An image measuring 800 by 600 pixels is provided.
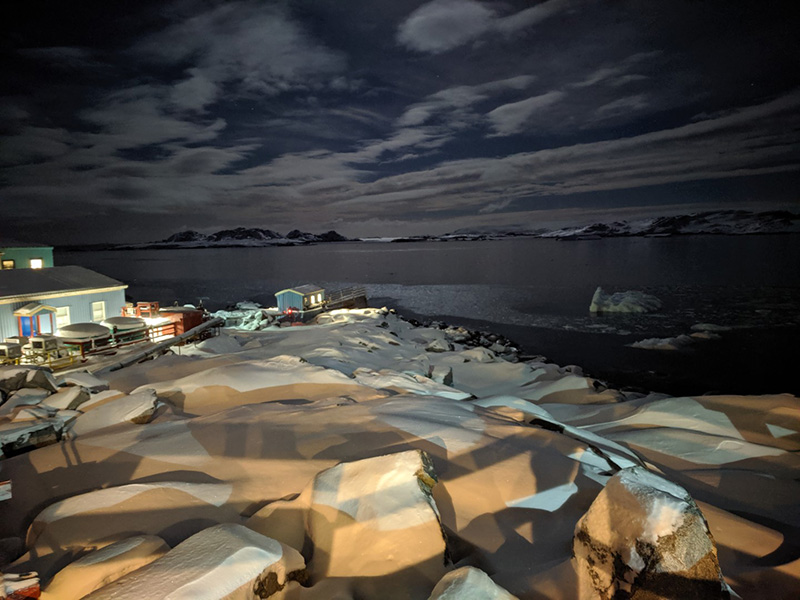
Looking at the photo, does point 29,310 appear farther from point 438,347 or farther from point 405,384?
point 438,347

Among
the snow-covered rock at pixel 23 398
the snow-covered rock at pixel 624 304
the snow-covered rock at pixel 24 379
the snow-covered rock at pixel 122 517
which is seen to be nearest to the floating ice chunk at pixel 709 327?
the snow-covered rock at pixel 624 304

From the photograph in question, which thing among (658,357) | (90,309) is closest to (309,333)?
(90,309)

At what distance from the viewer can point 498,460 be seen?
24.8 ft

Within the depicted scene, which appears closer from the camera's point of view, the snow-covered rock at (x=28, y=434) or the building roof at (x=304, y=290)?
the snow-covered rock at (x=28, y=434)

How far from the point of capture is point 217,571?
4113 millimetres

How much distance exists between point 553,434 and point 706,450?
232 inches

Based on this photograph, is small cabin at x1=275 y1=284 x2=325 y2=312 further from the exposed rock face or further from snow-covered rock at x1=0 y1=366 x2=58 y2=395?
the exposed rock face

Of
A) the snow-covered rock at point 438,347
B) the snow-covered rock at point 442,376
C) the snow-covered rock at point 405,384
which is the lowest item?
the snow-covered rock at point 438,347

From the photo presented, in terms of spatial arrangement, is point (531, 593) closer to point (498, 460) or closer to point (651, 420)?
point (498, 460)

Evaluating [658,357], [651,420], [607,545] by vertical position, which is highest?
[607,545]

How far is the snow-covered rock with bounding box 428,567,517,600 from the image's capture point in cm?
399

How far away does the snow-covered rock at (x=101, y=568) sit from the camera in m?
4.35

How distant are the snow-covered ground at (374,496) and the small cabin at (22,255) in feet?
63.6

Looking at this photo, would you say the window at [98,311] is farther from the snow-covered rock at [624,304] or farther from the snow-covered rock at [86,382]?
the snow-covered rock at [624,304]
